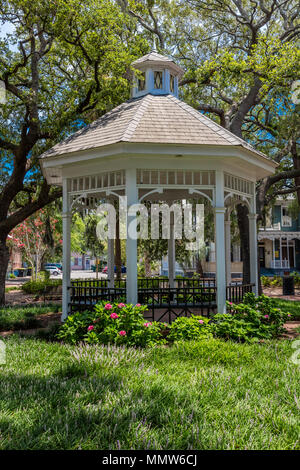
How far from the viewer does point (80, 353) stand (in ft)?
20.7

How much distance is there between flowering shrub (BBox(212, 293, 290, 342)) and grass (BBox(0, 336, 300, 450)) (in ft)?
3.67

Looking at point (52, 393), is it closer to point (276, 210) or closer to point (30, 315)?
point (30, 315)

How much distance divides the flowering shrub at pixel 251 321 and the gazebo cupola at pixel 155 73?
6973mm

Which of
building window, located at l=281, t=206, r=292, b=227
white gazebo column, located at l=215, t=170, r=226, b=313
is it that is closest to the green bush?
white gazebo column, located at l=215, t=170, r=226, b=313

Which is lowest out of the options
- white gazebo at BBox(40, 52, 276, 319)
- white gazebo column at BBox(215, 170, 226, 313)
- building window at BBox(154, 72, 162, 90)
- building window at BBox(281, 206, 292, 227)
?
white gazebo column at BBox(215, 170, 226, 313)

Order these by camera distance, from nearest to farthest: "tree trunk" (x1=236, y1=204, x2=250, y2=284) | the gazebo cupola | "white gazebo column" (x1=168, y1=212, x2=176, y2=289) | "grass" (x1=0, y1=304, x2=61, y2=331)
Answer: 1. "grass" (x1=0, y1=304, x2=61, y2=331)
2. the gazebo cupola
3. "white gazebo column" (x1=168, y1=212, x2=176, y2=289)
4. "tree trunk" (x1=236, y1=204, x2=250, y2=284)

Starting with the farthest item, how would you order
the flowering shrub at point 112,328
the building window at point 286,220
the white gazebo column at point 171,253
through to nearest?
the building window at point 286,220 < the white gazebo column at point 171,253 < the flowering shrub at point 112,328

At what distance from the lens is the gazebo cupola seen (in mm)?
11398

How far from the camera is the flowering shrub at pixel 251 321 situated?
7895mm

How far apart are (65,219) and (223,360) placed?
586 cm

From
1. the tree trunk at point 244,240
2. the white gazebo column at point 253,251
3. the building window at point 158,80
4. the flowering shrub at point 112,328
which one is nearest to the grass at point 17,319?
the flowering shrub at point 112,328

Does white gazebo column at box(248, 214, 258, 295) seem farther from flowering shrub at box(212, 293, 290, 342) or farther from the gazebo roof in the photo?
the gazebo roof

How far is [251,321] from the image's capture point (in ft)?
27.7

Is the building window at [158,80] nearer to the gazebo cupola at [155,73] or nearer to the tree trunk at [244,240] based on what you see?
the gazebo cupola at [155,73]
